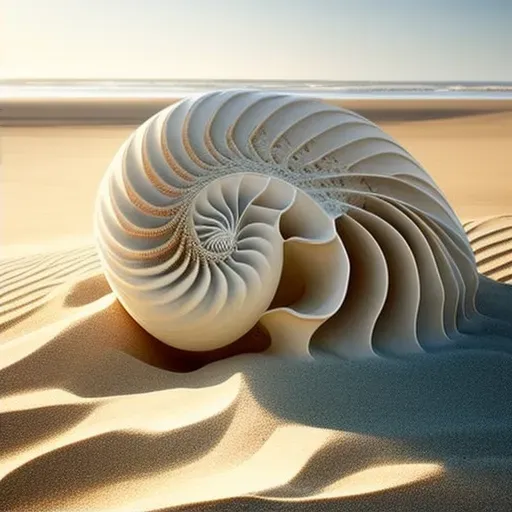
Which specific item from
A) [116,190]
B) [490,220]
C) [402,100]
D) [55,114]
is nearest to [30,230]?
[490,220]

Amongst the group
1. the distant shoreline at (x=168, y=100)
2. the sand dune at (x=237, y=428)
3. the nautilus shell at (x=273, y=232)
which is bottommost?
the sand dune at (x=237, y=428)

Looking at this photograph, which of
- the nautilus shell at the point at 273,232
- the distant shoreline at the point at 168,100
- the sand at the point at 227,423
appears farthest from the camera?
the distant shoreline at the point at 168,100

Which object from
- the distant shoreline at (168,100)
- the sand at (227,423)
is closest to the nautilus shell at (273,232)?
the sand at (227,423)

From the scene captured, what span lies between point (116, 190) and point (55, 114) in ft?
52.8

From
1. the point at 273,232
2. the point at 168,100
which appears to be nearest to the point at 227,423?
the point at 273,232

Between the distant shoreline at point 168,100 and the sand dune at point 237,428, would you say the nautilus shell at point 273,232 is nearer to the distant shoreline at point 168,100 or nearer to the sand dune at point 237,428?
the sand dune at point 237,428

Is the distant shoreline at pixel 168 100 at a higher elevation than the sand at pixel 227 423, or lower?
higher

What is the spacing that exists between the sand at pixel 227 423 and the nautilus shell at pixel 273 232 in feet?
0.64

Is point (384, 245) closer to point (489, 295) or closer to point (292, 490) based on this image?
point (489, 295)

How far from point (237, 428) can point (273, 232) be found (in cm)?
74

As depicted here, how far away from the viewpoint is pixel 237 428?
7.70 feet

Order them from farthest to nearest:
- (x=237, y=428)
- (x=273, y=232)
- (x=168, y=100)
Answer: (x=168, y=100), (x=273, y=232), (x=237, y=428)

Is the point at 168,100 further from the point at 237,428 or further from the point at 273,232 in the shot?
the point at 237,428

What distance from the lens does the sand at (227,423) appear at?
6.64 feet
